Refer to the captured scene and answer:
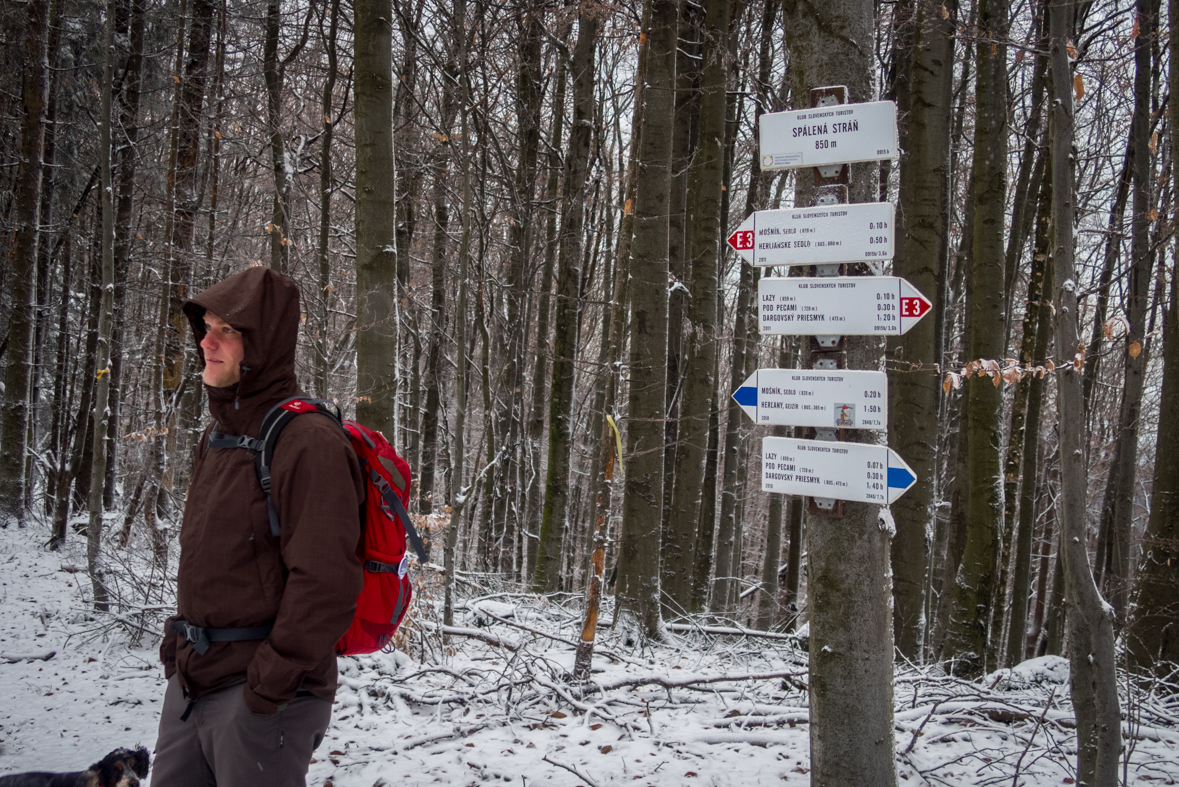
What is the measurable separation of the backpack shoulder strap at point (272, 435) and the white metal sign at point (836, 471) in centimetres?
166

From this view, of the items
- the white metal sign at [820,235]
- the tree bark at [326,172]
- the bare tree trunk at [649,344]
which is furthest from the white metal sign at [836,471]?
the tree bark at [326,172]

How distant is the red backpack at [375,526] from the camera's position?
→ 2.26m

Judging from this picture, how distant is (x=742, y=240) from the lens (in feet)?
9.32

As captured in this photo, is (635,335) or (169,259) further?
(169,259)

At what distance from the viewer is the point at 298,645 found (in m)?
1.94

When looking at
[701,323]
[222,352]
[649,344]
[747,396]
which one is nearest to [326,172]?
[701,323]

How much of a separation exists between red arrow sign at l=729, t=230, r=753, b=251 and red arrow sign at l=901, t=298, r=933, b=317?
24.6 inches

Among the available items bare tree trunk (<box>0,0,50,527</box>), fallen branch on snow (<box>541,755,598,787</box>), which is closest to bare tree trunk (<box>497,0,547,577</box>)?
fallen branch on snow (<box>541,755,598,787</box>)

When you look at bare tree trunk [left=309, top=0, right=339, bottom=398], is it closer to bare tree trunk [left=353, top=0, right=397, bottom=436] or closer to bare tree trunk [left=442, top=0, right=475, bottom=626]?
bare tree trunk [left=442, top=0, right=475, bottom=626]

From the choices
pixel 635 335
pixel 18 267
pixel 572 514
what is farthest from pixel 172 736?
pixel 572 514

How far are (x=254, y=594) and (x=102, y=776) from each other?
1599 millimetres

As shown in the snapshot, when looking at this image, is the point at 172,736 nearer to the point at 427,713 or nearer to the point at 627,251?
the point at 427,713

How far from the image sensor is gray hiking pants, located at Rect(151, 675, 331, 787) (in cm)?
201

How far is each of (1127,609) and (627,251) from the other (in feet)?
14.5
